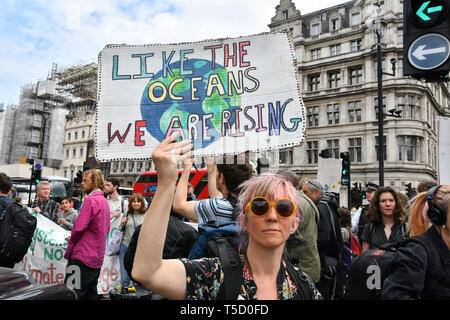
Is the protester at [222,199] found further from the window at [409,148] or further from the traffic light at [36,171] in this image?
the window at [409,148]

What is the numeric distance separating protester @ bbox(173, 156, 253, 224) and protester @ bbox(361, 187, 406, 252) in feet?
7.12

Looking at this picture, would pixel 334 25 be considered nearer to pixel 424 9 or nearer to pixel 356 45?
pixel 356 45

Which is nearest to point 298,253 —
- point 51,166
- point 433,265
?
point 433,265

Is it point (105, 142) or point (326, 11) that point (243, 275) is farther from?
point (326, 11)

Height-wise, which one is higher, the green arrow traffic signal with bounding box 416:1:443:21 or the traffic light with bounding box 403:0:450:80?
the green arrow traffic signal with bounding box 416:1:443:21

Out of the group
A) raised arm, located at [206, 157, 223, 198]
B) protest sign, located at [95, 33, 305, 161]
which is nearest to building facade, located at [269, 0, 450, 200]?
protest sign, located at [95, 33, 305, 161]

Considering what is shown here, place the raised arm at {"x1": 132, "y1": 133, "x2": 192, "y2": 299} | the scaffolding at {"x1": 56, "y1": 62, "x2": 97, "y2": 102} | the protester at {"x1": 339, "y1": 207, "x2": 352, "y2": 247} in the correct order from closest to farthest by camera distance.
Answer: the raised arm at {"x1": 132, "y1": 133, "x2": 192, "y2": 299}, the protester at {"x1": 339, "y1": 207, "x2": 352, "y2": 247}, the scaffolding at {"x1": 56, "y1": 62, "x2": 97, "y2": 102}

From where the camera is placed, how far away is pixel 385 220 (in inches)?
164

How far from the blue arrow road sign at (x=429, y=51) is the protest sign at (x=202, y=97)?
1264mm

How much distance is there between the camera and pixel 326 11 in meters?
41.6

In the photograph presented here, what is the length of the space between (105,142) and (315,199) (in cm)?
251

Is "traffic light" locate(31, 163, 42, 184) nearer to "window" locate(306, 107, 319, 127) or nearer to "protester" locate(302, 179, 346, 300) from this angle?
"protester" locate(302, 179, 346, 300)

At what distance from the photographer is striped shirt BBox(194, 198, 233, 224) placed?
252 cm
